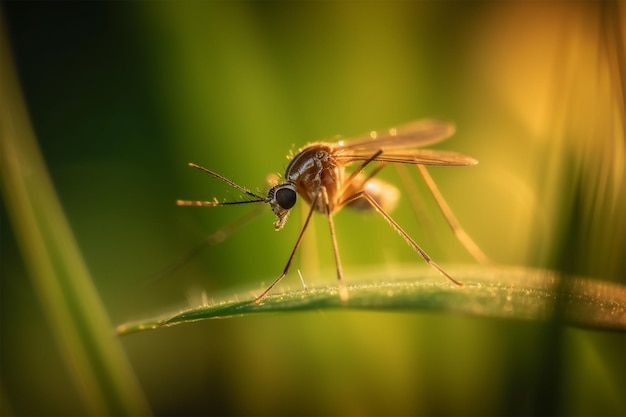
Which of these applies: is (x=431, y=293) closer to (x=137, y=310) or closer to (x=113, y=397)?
(x=113, y=397)

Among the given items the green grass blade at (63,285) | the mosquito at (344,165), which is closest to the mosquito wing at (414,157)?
the mosquito at (344,165)

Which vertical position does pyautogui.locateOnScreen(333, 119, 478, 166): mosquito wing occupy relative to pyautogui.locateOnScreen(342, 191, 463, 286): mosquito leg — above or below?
above

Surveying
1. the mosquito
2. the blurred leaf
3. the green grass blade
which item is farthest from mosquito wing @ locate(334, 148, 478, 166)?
the green grass blade

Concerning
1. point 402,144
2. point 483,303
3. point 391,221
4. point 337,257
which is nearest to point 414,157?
point 402,144

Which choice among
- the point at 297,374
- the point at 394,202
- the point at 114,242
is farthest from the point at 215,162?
the point at 297,374

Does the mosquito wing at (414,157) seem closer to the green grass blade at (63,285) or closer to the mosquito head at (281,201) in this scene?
the mosquito head at (281,201)

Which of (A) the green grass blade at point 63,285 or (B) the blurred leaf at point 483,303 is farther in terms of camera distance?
(A) the green grass blade at point 63,285

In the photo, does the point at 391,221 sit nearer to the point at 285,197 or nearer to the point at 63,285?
the point at 285,197

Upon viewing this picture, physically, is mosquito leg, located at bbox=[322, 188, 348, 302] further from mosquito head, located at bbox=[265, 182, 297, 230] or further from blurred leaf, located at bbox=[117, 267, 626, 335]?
mosquito head, located at bbox=[265, 182, 297, 230]
